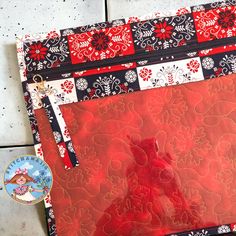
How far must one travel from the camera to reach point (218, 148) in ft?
3.34

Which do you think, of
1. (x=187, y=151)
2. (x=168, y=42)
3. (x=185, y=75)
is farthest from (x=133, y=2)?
(x=187, y=151)

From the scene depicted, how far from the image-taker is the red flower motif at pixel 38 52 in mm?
1013

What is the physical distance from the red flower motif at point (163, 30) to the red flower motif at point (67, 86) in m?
0.31

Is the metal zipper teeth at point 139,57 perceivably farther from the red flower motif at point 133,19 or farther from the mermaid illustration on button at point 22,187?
the mermaid illustration on button at point 22,187

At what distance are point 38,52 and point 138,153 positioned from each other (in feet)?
1.43

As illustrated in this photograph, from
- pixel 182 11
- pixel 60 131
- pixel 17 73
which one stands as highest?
pixel 182 11

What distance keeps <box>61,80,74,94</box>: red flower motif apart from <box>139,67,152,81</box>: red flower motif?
0.70ft

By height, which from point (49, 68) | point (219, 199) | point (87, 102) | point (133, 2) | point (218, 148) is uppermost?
point (133, 2)

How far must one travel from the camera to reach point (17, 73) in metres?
1.04

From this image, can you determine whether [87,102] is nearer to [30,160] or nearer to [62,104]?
[62,104]

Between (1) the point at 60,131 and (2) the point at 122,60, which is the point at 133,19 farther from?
(1) the point at 60,131

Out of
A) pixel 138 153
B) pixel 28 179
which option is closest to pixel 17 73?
pixel 28 179

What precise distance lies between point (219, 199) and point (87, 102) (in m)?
0.50

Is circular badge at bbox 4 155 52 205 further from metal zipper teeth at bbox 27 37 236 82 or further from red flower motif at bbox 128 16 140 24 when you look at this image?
red flower motif at bbox 128 16 140 24
